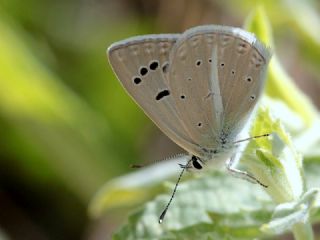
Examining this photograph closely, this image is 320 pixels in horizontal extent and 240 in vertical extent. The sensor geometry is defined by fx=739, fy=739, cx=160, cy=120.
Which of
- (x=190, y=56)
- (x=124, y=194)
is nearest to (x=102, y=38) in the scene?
(x=124, y=194)

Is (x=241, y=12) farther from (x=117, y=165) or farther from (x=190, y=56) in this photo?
(x=190, y=56)

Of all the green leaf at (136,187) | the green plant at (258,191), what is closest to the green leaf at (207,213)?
the green plant at (258,191)

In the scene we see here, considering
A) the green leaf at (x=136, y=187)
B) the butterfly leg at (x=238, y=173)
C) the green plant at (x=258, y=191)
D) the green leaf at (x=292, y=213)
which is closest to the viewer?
the green leaf at (x=292, y=213)

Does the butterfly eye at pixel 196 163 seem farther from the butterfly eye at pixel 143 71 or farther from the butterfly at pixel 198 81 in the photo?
the butterfly eye at pixel 143 71

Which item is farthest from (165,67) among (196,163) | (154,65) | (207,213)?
(207,213)

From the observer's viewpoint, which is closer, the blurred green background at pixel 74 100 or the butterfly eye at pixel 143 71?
the butterfly eye at pixel 143 71

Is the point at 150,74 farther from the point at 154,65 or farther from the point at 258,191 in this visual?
the point at 258,191

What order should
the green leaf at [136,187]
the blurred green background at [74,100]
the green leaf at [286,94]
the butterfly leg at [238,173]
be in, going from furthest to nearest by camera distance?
1. the blurred green background at [74,100]
2. the green leaf at [136,187]
3. the green leaf at [286,94]
4. the butterfly leg at [238,173]
